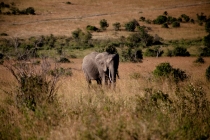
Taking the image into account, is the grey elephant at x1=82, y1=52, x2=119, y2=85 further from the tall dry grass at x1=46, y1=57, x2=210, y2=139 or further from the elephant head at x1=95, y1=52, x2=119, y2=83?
the tall dry grass at x1=46, y1=57, x2=210, y2=139

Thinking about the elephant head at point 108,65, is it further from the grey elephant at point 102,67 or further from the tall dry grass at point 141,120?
the tall dry grass at point 141,120

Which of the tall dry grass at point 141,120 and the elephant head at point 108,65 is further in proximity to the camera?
the elephant head at point 108,65

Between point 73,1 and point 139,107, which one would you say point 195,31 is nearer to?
point 139,107

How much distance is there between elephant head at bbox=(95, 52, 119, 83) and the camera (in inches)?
377

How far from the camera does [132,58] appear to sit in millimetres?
28297

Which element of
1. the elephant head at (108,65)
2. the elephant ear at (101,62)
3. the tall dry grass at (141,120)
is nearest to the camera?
the tall dry grass at (141,120)

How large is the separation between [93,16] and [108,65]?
7200 centimetres

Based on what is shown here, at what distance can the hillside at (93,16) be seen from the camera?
56219mm

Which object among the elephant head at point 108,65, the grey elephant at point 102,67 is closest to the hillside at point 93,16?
the grey elephant at point 102,67

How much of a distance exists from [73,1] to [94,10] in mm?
20164

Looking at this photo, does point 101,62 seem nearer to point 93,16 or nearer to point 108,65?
point 108,65

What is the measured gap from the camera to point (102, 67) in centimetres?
1038

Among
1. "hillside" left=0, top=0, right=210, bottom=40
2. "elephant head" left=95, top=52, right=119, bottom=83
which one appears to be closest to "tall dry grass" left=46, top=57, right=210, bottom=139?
"elephant head" left=95, top=52, right=119, bottom=83

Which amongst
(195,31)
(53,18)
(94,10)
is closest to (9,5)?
(53,18)
